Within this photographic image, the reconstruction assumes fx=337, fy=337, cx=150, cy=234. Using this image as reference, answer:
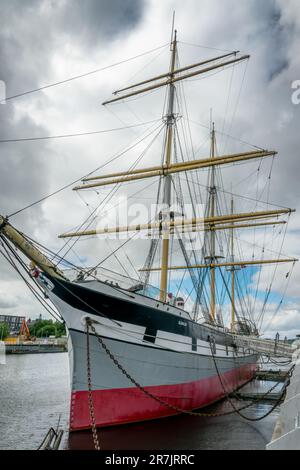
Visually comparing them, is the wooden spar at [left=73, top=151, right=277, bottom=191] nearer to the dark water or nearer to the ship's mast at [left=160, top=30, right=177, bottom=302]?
the ship's mast at [left=160, top=30, right=177, bottom=302]

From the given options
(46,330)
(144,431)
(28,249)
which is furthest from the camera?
(46,330)

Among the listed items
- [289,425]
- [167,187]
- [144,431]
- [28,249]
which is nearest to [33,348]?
[167,187]

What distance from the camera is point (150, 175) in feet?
61.0

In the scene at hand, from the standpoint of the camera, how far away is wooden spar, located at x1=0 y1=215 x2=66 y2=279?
370 inches

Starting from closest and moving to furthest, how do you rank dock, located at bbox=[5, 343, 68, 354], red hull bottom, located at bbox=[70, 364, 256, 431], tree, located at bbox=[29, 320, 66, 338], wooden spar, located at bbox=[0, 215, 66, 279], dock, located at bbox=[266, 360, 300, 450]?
dock, located at bbox=[266, 360, 300, 450] < wooden spar, located at bbox=[0, 215, 66, 279] < red hull bottom, located at bbox=[70, 364, 256, 431] < dock, located at bbox=[5, 343, 68, 354] < tree, located at bbox=[29, 320, 66, 338]

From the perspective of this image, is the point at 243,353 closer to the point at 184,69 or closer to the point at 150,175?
the point at 150,175

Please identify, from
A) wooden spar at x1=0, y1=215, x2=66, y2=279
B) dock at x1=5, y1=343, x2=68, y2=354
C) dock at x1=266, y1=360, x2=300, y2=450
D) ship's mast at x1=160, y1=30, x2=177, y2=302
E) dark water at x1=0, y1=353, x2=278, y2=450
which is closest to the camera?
dock at x1=266, y1=360, x2=300, y2=450

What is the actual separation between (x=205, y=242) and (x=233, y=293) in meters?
13.3

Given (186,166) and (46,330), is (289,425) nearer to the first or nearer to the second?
(186,166)

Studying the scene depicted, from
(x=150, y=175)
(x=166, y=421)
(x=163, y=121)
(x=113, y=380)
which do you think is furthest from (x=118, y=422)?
(x=163, y=121)

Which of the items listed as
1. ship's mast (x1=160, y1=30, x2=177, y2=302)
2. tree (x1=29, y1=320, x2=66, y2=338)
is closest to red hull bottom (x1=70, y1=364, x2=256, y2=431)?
ship's mast (x1=160, y1=30, x2=177, y2=302)

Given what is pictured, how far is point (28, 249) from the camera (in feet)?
32.3

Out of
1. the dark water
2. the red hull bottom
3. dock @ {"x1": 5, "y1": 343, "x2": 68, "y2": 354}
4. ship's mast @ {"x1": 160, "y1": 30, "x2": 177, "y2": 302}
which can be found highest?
ship's mast @ {"x1": 160, "y1": 30, "x2": 177, "y2": 302}

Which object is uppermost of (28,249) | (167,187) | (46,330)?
(167,187)
